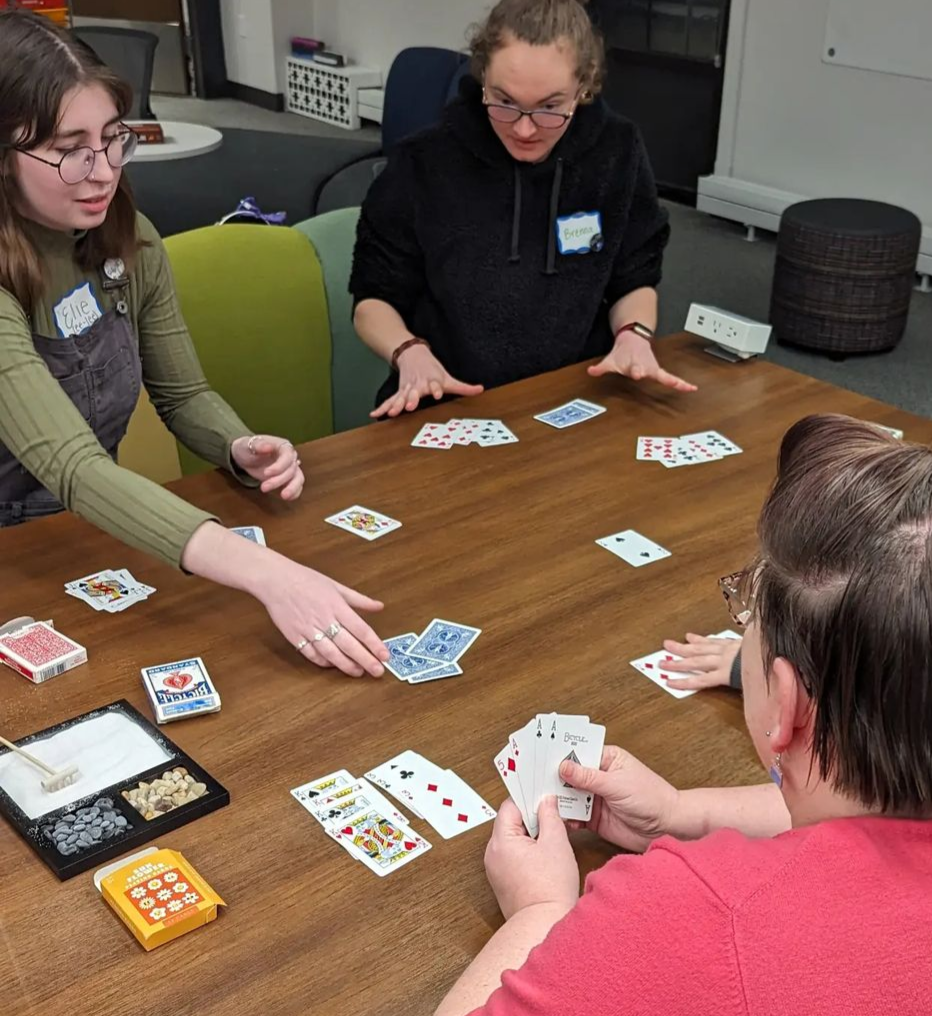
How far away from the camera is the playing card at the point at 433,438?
2.14 metres

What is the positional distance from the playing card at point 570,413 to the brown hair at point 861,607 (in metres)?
1.36

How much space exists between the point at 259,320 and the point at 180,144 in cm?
290

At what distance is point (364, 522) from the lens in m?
1.87

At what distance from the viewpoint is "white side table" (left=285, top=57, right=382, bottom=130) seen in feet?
28.6

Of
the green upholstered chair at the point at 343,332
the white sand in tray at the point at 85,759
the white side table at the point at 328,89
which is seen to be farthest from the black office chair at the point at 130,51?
the white sand in tray at the point at 85,759

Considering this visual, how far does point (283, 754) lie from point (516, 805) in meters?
0.29

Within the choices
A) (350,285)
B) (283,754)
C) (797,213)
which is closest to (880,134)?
(797,213)

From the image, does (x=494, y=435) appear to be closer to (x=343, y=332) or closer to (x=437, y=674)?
(x=437, y=674)

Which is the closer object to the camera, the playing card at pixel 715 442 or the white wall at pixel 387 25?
the playing card at pixel 715 442

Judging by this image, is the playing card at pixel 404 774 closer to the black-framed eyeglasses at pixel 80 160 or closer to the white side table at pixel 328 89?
the black-framed eyeglasses at pixel 80 160

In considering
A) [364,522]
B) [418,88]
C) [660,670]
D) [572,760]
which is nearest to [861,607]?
[572,760]

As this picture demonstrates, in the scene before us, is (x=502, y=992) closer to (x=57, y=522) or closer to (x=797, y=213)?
(x=57, y=522)

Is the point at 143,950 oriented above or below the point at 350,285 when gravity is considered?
below

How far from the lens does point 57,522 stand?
1840 millimetres
